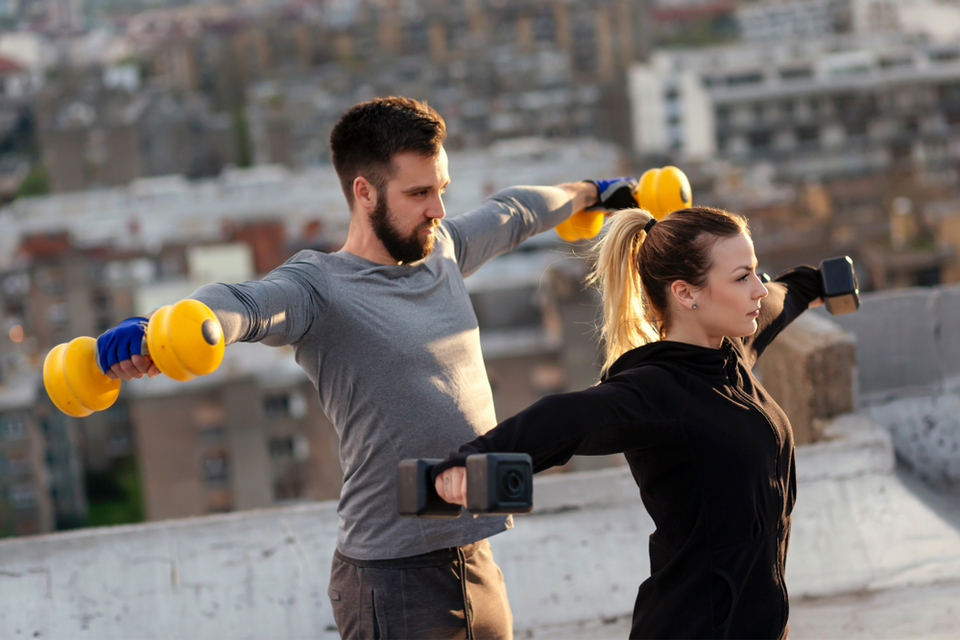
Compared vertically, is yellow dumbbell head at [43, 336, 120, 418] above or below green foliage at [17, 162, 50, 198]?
below

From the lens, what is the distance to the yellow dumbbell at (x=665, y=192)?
2604 millimetres

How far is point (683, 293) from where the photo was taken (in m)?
1.90

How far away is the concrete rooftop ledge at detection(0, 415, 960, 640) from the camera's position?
10.5 ft

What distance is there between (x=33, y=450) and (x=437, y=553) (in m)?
29.0

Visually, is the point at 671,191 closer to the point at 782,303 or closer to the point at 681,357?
the point at 782,303

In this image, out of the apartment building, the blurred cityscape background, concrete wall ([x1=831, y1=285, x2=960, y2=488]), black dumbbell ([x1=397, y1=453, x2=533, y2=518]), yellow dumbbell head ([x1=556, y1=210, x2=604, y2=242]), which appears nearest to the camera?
black dumbbell ([x1=397, y1=453, x2=533, y2=518])

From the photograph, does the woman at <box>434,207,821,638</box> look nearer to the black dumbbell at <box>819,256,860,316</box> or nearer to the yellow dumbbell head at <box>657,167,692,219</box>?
the black dumbbell at <box>819,256,860,316</box>

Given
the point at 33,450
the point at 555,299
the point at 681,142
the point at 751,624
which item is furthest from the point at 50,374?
the point at 681,142

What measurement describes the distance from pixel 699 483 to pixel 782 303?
0.67 meters

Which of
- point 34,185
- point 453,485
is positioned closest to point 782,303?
point 453,485

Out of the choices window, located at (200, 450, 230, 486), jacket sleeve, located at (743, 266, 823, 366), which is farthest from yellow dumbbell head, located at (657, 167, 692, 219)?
window, located at (200, 450, 230, 486)

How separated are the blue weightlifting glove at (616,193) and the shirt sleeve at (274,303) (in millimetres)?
939

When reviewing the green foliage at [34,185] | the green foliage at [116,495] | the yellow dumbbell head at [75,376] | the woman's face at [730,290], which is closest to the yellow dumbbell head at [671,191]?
the woman's face at [730,290]

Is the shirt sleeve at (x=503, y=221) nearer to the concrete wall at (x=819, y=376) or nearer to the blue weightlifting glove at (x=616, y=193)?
the blue weightlifting glove at (x=616, y=193)
